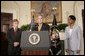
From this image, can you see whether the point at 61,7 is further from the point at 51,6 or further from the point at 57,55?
the point at 57,55

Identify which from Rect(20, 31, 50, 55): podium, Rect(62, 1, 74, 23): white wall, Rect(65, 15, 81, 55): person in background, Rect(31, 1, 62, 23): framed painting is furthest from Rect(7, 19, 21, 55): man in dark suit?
Rect(62, 1, 74, 23): white wall

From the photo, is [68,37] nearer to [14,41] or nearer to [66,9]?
[14,41]

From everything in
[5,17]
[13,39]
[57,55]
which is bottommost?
[57,55]

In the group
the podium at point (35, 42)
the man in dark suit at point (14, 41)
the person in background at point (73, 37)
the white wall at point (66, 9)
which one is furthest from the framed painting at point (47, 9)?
the podium at point (35, 42)

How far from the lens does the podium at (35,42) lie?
3086 mm

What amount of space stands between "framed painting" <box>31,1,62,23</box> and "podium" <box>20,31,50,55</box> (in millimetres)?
4735

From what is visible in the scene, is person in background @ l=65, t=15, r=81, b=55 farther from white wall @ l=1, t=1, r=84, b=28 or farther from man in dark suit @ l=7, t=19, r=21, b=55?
white wall @ l=1, t=1, r=84, b=28

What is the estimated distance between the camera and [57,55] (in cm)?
511

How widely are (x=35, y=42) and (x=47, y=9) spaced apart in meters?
5.00

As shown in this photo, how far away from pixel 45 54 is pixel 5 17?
522 centimetres

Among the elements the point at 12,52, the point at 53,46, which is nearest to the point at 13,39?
the point at 12,52

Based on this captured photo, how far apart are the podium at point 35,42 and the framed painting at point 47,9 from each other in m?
4.74

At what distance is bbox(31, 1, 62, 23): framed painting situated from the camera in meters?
7.87

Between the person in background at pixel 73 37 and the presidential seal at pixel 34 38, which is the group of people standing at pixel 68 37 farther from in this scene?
the presidential seal at pixel 34 38
